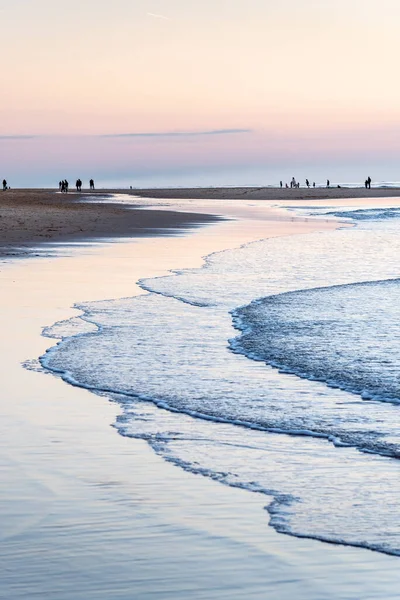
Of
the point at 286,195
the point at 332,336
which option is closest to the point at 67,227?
the point at 332,336

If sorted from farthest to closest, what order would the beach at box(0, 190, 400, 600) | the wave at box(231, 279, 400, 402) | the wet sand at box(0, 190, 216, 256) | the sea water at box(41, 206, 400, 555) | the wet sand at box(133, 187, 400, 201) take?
the wet sand at box(133, 187, 400, 201), the wet sand at box(0, 190, 216, 256), the wave at box(231, 279, 400, 402), the sea water at box(41, 206, 400, 555), the beach at box(0, 190, 400, 600)

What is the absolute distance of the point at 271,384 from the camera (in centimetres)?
998

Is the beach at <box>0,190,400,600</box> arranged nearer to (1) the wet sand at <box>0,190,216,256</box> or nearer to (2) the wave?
(2) the wave

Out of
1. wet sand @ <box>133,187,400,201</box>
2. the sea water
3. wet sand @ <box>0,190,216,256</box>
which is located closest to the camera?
the sea water

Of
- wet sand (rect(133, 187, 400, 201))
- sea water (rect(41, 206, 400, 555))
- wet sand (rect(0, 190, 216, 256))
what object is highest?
wet sand (rect(133, 187, 400, 201))

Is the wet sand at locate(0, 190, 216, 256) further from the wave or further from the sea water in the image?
the wave

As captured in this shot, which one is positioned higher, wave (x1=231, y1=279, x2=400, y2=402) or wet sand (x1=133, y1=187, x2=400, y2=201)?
wet sand (x1=133, y1=187, x2=400, y2=201)

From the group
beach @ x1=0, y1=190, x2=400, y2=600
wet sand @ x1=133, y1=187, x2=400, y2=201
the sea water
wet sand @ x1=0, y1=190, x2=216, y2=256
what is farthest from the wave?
wet sand @ x1=133, y1=187, x2=400, y2=201

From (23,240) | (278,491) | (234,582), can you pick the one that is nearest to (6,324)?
(278,491)

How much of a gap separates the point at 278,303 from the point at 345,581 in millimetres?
11537

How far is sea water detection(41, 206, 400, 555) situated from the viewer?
6406mm

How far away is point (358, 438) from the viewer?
774 centimetres

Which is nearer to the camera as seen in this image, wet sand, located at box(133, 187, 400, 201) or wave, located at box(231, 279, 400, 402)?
wave, located at box(231, 279, 400, 402)

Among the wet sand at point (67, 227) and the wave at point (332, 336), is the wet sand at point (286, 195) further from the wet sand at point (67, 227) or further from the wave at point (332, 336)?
the wave at point (332, 336)
